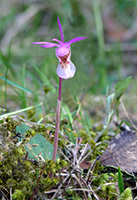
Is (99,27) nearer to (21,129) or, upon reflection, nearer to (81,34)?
(81,34)

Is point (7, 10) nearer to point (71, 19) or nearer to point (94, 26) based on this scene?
point (71, 19)

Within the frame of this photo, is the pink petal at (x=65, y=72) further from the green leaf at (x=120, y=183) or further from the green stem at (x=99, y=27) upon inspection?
the green stem at (x=99, y=27)

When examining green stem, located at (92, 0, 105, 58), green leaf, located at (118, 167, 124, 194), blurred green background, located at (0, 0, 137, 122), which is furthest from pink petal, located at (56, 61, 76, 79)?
green stem, located at (92, 0, 105, 58)

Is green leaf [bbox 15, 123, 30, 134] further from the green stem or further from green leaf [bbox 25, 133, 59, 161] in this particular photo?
the green stem

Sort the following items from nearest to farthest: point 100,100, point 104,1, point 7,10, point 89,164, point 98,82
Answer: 1. point 89,164
2. point 100,100
3. point 98,82
4. point 7,10
5. point 104,1

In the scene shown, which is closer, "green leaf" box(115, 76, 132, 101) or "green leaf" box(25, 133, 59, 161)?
"green leaf" box(25, 133, 59, 161)

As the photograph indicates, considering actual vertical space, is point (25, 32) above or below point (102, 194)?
above

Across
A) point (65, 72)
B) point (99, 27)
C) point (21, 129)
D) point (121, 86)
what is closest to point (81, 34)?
point (99, 27)

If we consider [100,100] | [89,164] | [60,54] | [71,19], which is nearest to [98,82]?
[100,100]
